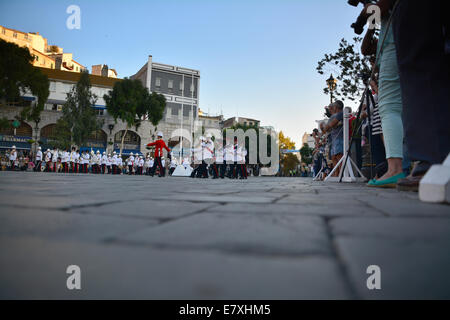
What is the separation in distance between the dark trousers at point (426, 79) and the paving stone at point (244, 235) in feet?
4.85

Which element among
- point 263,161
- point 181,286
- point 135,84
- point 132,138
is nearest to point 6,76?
point 135,84

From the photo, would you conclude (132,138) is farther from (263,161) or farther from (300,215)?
(300,215)

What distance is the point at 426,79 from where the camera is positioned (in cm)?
211

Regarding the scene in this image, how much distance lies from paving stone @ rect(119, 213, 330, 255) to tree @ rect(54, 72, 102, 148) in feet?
110

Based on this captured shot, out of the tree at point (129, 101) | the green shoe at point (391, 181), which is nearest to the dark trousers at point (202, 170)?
the green shoe at point (391, 181)

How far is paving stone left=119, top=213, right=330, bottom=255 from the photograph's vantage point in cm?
69

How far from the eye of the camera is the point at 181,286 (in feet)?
1.57

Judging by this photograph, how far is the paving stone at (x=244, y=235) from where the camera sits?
2.25 feet

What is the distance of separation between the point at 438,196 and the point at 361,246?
1127 millimetres

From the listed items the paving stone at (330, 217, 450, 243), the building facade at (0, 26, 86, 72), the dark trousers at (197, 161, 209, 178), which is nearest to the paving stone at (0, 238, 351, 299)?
the paving stone at (330, 217, 450, 243)

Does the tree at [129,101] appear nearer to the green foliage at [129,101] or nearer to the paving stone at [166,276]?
the green foliage at [129,101]

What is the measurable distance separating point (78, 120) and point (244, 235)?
113 feet

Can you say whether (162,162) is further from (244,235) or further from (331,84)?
(244,235)
